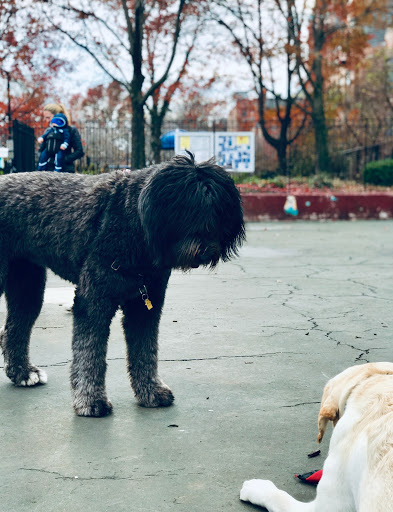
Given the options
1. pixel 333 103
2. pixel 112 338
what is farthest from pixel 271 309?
pixel 333 103

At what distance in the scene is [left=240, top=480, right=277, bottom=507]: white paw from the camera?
2809 millimetres

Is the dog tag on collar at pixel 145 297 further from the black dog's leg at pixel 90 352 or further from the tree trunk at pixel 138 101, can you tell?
the tree trunk at pixel 138 101

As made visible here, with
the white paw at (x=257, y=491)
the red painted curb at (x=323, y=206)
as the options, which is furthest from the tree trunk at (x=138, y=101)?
the white paw at (x=257, y=491)

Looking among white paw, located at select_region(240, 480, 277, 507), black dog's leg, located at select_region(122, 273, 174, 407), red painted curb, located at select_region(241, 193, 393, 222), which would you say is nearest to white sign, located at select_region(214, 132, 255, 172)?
red painted curb, located at select_region(241, 193, 393, 222)

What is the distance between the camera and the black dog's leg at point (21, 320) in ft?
14.6

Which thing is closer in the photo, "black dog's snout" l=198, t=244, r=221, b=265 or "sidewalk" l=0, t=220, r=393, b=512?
"sidewalk" l=0, t=220, r=393, b=512

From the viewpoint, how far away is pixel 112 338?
566 centimetres

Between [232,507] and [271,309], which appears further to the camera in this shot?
[271,309]

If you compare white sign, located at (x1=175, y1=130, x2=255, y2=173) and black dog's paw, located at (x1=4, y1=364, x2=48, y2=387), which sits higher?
white sign, located at (x1=175, y1=130, x2=255, y2=173)

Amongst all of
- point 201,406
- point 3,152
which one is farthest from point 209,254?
point 3,152

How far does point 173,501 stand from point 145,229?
4.55ft

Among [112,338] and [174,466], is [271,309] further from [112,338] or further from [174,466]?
[174,466]

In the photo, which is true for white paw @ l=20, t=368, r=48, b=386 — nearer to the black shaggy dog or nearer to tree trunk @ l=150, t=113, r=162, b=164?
the black shaggy dog

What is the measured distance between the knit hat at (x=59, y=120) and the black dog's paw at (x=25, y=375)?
455cm
